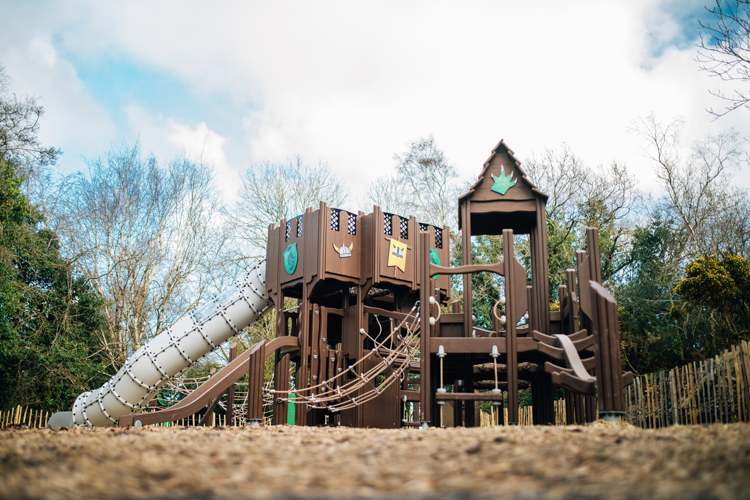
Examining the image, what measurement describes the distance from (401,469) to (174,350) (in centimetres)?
816

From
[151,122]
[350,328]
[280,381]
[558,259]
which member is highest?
[151,122]

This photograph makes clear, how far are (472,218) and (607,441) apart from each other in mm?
4908

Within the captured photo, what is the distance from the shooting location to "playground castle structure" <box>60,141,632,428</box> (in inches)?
201

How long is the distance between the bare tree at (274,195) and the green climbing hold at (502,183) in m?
A: 11.8

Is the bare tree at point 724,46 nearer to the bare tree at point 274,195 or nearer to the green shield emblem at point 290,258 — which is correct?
the green shield emblem at point 290,258

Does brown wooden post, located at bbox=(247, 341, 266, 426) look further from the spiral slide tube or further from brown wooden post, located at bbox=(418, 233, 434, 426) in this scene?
the spiral slide tube

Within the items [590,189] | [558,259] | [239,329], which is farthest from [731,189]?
[239,329]

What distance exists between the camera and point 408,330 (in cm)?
693

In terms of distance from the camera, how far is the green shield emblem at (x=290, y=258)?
855cm

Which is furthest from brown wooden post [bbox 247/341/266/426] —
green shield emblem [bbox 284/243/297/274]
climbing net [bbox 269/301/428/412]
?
green shield emblem [bbox 284/243/297/274]

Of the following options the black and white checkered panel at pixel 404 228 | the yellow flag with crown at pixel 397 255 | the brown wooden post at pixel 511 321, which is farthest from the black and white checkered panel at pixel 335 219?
the brown wooden post at pixel 511 321

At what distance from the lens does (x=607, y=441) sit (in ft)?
8.23

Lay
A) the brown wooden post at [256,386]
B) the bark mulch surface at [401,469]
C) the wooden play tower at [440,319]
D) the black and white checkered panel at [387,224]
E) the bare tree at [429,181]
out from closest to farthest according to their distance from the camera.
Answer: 1. the bark mulch surface at [401,469]
2. the wooden play tower at [440,319]
3. the brown wooden post at [256,386]
4. the black and white checkered panel at [387,224]
5. the bare tree at [429,181]

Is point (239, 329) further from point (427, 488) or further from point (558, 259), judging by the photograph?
point (558, 259)
